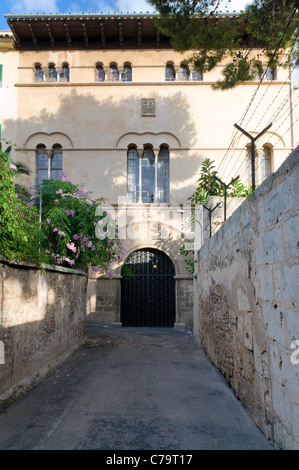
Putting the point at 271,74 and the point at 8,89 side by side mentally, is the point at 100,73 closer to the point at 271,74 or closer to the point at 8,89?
the point at 8,89

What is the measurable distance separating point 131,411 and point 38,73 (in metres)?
16.3

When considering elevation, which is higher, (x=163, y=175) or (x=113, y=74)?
(x=113, y=74)

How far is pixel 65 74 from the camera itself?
16891 millimetres

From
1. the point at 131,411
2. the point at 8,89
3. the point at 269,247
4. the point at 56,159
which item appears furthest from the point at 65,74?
the point at 269,247

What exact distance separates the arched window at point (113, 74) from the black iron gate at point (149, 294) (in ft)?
26.1

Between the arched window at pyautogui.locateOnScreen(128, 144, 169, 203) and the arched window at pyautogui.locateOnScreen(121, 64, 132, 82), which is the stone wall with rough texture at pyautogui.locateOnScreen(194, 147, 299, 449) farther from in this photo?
the arched window at pyautogui.locateOnScreen(121, 64, 132, 82)

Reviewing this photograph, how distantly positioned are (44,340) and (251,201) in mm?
4089

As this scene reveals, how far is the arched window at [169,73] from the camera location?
1662 cm

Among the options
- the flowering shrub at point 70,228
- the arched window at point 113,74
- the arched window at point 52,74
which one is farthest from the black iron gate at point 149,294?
the arched window at point 52,74

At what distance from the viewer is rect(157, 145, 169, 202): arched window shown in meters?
16.1

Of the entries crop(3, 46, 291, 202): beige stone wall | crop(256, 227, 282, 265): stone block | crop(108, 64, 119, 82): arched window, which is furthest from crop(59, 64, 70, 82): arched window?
crop(256, 227, 282, 265): stone block

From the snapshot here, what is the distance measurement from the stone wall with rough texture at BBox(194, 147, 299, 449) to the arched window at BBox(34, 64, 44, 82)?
14731mm
